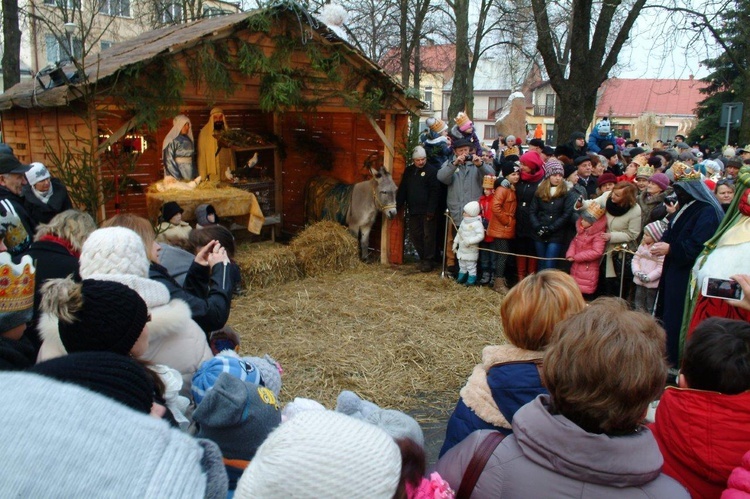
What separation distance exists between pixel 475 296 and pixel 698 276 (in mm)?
3706

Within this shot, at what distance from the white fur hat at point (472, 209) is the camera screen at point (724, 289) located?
4620mm

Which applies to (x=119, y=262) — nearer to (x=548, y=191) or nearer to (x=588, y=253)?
(x=588, y=253)

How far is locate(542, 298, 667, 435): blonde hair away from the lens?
1570mm

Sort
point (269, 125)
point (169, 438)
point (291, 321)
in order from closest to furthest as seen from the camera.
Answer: point (169, 438) → point (291, 321) → point (269, 125)

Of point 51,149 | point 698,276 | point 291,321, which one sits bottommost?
point 291,321

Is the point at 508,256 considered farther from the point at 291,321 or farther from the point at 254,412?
the point at 254,412

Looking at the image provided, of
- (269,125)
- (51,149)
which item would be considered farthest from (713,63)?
(51,149)

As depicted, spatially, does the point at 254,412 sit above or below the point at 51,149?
below

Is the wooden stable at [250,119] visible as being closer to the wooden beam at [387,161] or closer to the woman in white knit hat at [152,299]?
the wooden beam at [387,161]

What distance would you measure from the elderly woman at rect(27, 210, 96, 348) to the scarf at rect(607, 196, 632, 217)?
5.33 metres

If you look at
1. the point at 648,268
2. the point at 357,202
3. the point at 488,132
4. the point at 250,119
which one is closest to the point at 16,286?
the point at 648,268

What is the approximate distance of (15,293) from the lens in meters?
2.23

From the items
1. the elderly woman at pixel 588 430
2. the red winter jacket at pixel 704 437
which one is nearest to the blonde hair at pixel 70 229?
the elderly woman at pixel 588 430

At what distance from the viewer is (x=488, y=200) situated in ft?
25.9
